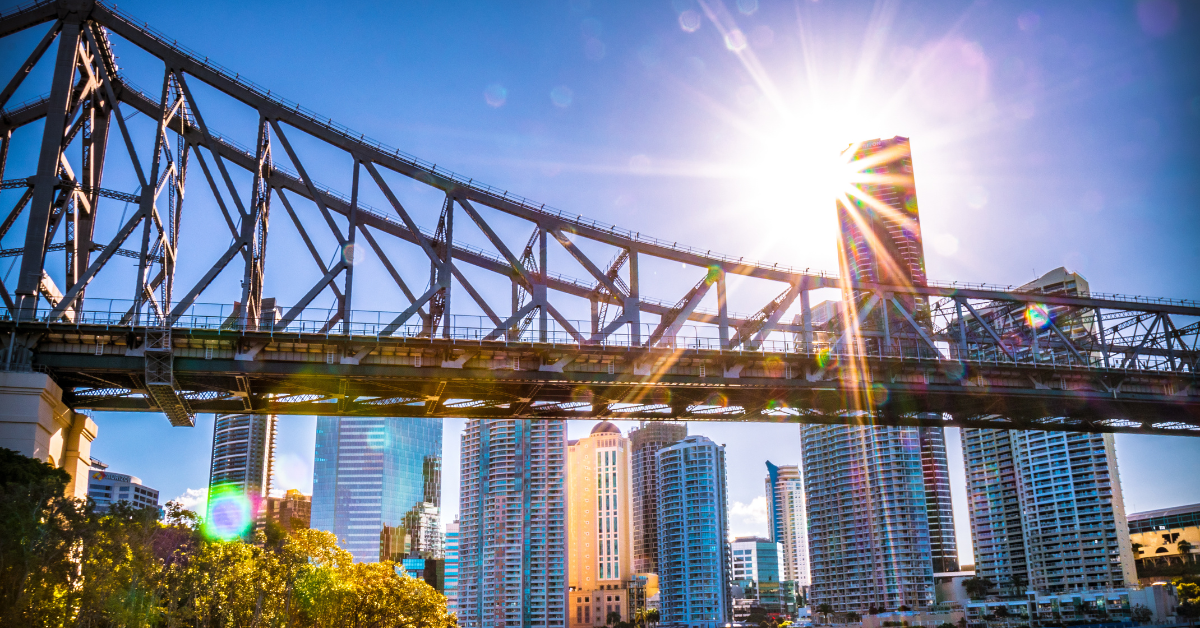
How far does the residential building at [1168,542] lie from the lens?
174m

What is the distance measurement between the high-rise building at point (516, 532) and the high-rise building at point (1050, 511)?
74734mm

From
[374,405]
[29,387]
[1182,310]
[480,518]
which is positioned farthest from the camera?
[480,518]

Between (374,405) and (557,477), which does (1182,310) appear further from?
(557,477)

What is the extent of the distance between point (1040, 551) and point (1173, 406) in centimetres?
9612

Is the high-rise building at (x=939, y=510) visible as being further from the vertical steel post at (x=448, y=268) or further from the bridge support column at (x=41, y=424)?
the bridge support column at (x=41, y=424)

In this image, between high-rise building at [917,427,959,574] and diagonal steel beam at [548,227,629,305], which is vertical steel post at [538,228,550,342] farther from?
high-rise building at [917,427,959,574]

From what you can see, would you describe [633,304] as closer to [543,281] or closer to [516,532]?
[543,281]

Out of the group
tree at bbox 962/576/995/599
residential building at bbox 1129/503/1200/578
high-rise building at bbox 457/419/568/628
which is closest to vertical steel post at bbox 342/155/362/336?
high-rise building at bbox 457/419/568/628

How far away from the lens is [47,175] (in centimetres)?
5584

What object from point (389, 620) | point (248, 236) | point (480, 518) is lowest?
point (389, 620)

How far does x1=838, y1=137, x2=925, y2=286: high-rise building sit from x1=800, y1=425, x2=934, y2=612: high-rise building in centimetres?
3243

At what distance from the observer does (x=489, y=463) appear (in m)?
180

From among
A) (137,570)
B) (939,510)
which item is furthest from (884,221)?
(137,570)

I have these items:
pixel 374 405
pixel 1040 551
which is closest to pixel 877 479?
pixel 1040 551
